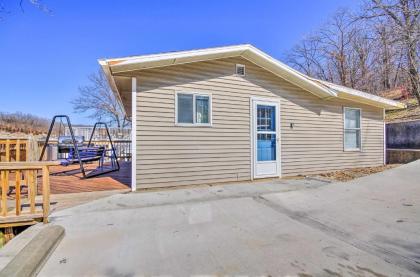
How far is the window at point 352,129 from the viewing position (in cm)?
877

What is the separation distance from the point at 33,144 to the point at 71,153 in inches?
69.3

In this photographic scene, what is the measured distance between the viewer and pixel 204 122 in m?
6.35

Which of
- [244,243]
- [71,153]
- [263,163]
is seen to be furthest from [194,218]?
[71,153]

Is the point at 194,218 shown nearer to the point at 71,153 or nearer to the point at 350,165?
the point at 71,153

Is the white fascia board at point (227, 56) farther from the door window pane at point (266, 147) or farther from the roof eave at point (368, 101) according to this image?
the door window pane at point (266, 147)

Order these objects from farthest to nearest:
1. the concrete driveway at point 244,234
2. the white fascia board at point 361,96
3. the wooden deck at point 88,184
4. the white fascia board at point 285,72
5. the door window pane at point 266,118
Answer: the white fascia board at point 361,96, the door window pane at point 266,118, the white fascia board at point 285,72, the wooden deck at point 88,184, the concrete driveway at point 244,234

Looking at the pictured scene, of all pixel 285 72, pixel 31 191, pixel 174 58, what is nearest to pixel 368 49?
pixel 285 72

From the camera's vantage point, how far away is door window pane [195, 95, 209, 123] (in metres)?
6.29

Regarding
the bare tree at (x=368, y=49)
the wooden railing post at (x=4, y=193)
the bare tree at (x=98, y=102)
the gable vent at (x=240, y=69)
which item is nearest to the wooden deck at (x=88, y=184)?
the wooden railing post at (x=4, y=193)

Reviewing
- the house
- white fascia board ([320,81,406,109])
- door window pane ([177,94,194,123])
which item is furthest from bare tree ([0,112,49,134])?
white fascia board ([320,81,406,109])

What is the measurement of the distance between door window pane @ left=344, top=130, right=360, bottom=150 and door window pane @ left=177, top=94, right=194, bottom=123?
5.72 meters

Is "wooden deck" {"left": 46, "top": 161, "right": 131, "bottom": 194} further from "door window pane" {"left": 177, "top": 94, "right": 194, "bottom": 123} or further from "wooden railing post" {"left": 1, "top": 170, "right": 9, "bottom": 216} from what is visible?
"door window pane" {"left": 177, "top": 94, "right": 194, "bottom": 123}

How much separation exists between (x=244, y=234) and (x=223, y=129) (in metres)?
3.55

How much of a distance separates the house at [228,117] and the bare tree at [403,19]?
10.0ft
